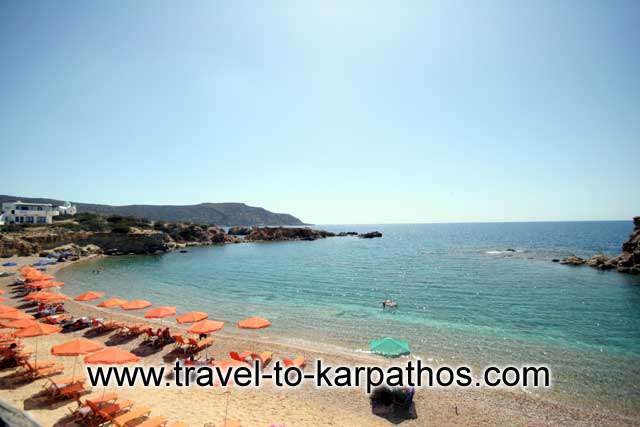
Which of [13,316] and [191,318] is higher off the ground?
[13,316]

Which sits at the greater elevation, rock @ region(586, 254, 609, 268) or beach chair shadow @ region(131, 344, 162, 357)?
rock @ region(586, 254, 609, 268)

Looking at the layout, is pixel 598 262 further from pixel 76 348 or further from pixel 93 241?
pixel 93 241

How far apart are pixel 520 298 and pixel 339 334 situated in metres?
21.5

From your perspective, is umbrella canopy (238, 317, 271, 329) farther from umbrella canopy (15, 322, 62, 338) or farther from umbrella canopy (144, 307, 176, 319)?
umbrella canopy (15, 322, 62, 338)

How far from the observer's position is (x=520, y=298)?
31641mm

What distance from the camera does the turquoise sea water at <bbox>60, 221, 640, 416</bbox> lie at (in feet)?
57.5

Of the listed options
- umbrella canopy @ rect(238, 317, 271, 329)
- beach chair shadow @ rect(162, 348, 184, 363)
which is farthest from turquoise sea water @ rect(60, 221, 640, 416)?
beach chair shadow @ rect(162, 348, 184, 363)

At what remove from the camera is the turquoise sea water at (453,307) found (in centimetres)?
1752

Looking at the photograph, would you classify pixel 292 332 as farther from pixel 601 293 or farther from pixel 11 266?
pixel 11 266

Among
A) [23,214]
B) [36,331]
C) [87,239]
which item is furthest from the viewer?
[23,214]

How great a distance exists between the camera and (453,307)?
1117 inches

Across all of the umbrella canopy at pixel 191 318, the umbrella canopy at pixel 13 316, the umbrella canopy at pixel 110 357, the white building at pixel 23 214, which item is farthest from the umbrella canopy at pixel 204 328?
the white building at pixel 23 214

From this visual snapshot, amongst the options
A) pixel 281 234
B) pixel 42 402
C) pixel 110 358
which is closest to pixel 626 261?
pixel 110 358

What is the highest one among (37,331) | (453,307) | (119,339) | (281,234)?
(37,331)
